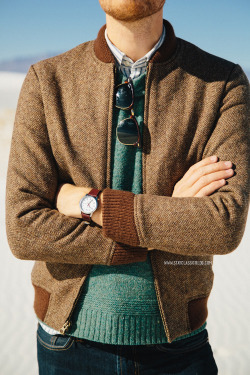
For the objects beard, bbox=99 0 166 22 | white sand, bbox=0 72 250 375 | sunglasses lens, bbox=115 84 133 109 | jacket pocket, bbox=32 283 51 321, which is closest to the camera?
beard, bbox=99 0 166 22

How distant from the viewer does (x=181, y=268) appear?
199cm

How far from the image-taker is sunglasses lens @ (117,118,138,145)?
1.95m

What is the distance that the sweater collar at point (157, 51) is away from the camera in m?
1.99

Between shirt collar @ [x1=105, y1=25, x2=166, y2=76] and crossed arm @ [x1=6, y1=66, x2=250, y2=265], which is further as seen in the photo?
shirt collar @ [x1=105, y1=25, x2=166, y2=76]

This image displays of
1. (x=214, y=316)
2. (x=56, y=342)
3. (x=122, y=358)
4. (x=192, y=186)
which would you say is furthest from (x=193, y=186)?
(x=214, y=316)

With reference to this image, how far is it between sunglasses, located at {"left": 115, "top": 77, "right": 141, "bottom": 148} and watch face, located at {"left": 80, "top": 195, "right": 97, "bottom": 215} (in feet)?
1.03

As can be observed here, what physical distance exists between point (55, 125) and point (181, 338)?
122 cm

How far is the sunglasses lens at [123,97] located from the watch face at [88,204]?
0.47 metres

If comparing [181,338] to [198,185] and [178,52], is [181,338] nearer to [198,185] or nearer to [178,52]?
[198,185]

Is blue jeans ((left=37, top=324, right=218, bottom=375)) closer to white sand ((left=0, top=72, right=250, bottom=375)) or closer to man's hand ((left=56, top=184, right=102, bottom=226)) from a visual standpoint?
man's hand ((left=56, top=184, right=102, bottom=226))

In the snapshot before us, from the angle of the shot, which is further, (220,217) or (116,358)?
(116,358)

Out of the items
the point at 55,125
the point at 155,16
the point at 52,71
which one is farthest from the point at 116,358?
the point at 155,16

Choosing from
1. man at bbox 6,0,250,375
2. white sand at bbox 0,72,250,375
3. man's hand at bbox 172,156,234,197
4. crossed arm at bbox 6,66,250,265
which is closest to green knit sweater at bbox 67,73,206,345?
man at bbox 6,0,250,375

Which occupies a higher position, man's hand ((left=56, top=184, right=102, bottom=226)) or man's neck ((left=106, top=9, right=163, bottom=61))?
man's neck ((left=106, top=9, right=163, bottom=61))
